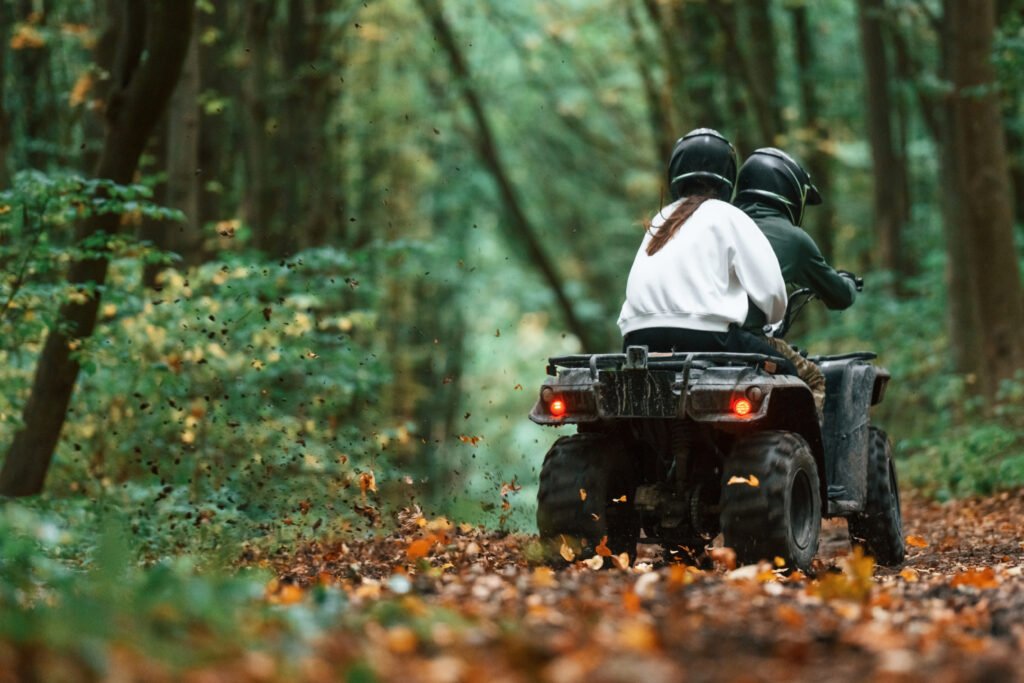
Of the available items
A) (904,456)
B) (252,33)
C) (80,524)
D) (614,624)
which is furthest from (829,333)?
(614,624)

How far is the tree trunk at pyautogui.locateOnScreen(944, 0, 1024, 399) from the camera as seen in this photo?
14.0m

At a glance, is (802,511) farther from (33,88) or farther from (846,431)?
(33,88)

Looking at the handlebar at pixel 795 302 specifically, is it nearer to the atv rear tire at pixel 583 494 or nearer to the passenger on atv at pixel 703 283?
the passenger on atv at pixel 703 283

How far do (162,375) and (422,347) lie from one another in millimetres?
17198

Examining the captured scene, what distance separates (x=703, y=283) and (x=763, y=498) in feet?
3.77

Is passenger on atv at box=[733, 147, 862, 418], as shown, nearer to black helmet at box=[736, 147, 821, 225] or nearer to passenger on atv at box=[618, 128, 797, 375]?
black helmet at box=[736, 147, 821, 225]

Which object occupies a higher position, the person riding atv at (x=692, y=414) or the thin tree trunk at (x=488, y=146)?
the thin tree trunk at (x=488, y=146)

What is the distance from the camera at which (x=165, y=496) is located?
9.55 m

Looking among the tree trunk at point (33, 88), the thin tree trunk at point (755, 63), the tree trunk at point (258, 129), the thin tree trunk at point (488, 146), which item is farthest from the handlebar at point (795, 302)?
the thin tree trunk at point (488, 146)

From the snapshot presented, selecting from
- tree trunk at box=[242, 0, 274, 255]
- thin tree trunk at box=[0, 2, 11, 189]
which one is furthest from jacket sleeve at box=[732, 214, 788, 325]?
tree trunk at box=[242, 0, 274, 255]

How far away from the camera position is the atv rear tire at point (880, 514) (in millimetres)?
8219

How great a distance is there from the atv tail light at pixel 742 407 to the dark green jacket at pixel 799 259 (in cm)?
98

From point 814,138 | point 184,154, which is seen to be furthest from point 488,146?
Result: point 184,154

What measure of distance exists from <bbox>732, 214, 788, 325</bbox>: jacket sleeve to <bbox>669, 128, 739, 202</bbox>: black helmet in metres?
0.37
